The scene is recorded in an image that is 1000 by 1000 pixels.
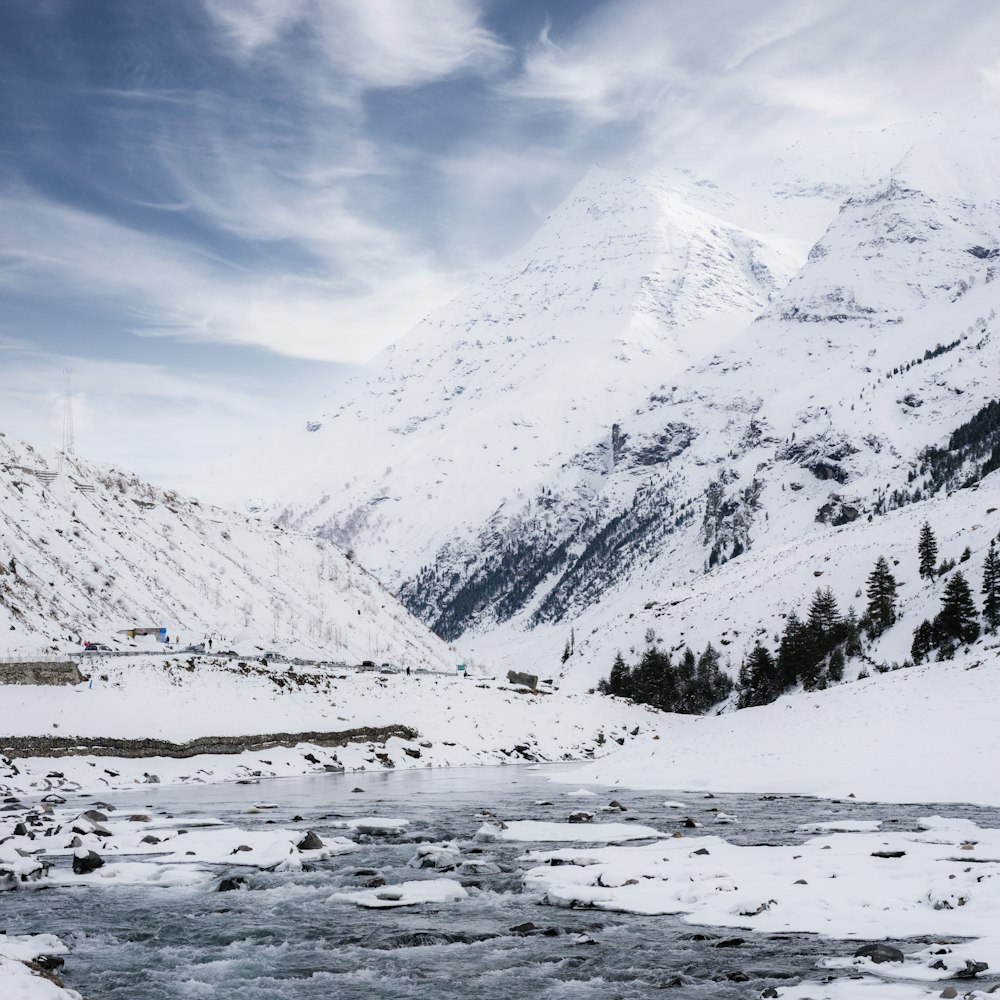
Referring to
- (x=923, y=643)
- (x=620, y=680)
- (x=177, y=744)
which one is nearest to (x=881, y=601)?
(x=923, y=643)

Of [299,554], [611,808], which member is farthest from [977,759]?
[299,554]

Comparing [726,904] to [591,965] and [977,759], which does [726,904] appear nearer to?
[591,965]

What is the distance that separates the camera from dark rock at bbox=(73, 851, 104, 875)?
2892 centimetres

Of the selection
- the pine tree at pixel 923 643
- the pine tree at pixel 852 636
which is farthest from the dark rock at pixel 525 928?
the pine tree at pixel 852 636

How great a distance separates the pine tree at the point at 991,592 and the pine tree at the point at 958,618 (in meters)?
1.21

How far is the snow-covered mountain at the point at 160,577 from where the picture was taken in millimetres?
104062

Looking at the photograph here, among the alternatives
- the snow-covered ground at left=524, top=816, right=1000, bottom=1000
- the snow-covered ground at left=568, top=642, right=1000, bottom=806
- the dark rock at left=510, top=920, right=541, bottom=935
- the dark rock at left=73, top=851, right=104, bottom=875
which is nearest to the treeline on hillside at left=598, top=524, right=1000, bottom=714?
the snow-covered ground at left=568, top=642, right=1000, bottom=806

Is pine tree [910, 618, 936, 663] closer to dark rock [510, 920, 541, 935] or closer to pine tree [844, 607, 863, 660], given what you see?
pine tree [844, 607, 863, 660]

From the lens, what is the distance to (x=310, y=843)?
33.1m

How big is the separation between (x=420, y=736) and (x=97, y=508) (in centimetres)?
6588

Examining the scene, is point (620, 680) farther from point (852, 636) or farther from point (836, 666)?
point (852, 636)

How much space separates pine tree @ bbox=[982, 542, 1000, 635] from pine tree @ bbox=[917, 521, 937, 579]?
1647 cm

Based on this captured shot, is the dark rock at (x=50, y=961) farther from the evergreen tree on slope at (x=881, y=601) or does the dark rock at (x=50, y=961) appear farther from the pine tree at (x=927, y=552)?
the pine tree at (x=927, y=552)

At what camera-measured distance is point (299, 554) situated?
6471 inches
